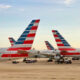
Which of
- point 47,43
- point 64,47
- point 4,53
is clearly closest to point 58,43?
point 64,47

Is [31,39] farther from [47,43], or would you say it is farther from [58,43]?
[47,43]

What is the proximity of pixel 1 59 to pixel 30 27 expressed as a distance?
544 centimetres

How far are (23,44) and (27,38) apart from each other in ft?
3.05

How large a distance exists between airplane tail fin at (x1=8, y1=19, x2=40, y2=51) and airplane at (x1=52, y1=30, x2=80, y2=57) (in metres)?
37.2

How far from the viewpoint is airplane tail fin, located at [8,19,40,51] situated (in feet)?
73.3

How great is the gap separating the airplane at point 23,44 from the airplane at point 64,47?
37298 mm

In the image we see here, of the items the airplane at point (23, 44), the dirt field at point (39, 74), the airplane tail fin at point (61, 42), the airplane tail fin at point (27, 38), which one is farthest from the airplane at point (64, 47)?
the airplane at point (23, 44)

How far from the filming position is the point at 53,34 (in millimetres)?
64250

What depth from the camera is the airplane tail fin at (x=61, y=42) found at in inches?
2435

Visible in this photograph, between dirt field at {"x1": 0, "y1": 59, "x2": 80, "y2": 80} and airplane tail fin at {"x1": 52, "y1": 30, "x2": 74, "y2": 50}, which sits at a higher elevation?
airplane tail fin at {"x1": 52, "y1": 30, "x2": 74, "y2": 50}

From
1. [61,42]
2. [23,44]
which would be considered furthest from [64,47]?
[23,44]

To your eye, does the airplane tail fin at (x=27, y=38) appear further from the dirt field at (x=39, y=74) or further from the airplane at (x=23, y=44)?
the dirt field at (x=39, y=74)

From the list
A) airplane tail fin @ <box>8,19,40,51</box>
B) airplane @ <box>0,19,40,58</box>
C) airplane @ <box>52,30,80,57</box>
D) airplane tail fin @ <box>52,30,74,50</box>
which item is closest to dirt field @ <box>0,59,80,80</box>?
airplane @ <box>0,19,40,58</box>

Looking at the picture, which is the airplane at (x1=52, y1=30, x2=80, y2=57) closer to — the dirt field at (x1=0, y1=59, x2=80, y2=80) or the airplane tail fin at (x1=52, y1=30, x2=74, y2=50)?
the airplane tail fin at (x1=52, y1=30, x2=74, y2=50)
